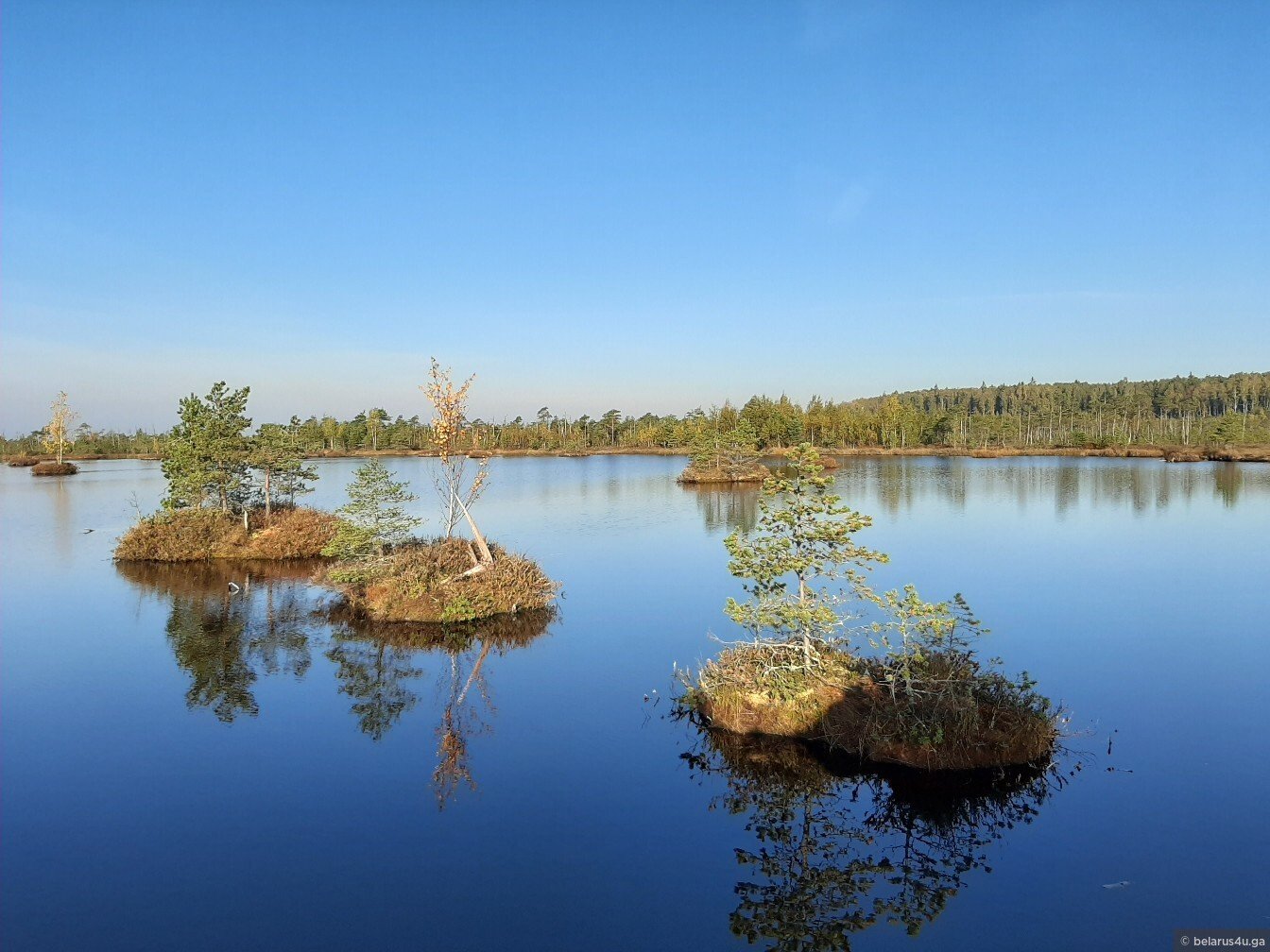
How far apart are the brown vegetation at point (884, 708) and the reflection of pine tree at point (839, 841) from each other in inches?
18.4

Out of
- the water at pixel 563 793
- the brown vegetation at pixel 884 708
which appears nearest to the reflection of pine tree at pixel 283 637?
the water at pixel 563 793

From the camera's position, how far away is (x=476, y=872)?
8.88m

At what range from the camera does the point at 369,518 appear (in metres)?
22.7

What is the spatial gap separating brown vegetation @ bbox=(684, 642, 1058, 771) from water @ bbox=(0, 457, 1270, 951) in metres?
0.57

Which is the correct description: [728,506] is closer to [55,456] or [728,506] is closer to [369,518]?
[369,518]

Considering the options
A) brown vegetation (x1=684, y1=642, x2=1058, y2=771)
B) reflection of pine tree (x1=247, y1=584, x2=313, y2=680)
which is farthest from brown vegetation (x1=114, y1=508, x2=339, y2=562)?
brown vegetation (x1=684, y1=642, x2=1058, y2=771)

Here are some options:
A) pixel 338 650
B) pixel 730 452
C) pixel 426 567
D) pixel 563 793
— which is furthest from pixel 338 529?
pixel 730 452

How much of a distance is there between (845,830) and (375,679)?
1020 centimetres

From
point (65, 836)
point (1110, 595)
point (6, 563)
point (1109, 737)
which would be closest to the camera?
point (65, 836)

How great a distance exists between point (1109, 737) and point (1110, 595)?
11.5 meters

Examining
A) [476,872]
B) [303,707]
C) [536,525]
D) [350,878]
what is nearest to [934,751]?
[476,872]

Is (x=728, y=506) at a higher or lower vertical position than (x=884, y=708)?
higher

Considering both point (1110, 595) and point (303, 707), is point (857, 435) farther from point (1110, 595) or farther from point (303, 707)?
point (303, 707)

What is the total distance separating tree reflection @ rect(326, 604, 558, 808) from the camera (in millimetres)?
12727
